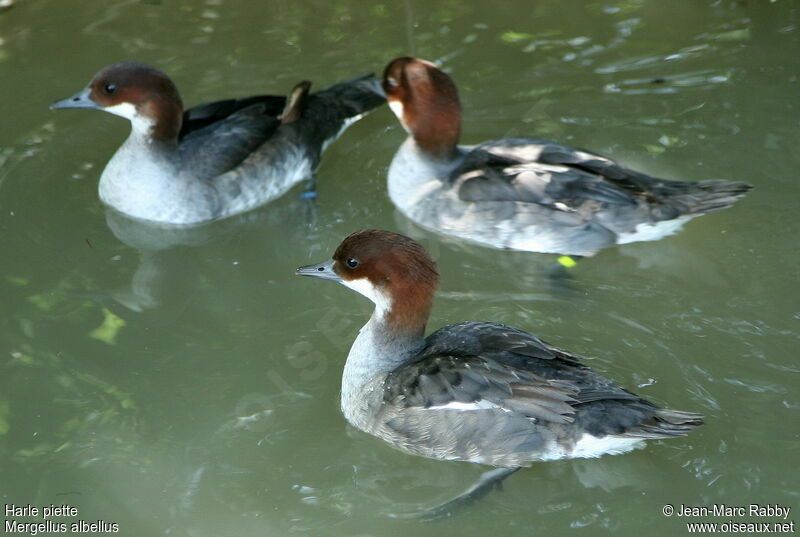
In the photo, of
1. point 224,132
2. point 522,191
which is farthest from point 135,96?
point 522,191

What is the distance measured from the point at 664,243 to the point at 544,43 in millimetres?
2959

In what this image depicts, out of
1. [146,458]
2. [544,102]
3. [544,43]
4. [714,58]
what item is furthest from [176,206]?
[714,58]

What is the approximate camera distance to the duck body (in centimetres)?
538

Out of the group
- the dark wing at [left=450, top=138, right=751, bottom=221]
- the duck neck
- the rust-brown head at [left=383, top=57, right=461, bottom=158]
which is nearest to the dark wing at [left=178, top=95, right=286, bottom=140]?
the rust-brown head at [left=383, top=57, right=461, bottom=158]

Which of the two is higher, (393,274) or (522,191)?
(393,274)

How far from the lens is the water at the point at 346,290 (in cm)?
551

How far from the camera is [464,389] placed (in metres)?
5.41

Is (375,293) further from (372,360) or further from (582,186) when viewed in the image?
(582,186)

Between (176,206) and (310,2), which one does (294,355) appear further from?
(310,2)

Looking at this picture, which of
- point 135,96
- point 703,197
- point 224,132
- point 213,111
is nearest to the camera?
point 703,197

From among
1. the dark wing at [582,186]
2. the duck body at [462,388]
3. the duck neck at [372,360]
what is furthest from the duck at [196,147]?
the duck neck at [372,360]

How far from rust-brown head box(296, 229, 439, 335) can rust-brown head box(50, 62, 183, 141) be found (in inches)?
101

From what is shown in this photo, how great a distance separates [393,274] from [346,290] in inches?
54.9

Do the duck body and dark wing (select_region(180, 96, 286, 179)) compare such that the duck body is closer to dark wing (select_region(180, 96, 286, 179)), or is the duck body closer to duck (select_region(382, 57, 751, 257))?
duck (select_region(382, 57, 751, 257))
